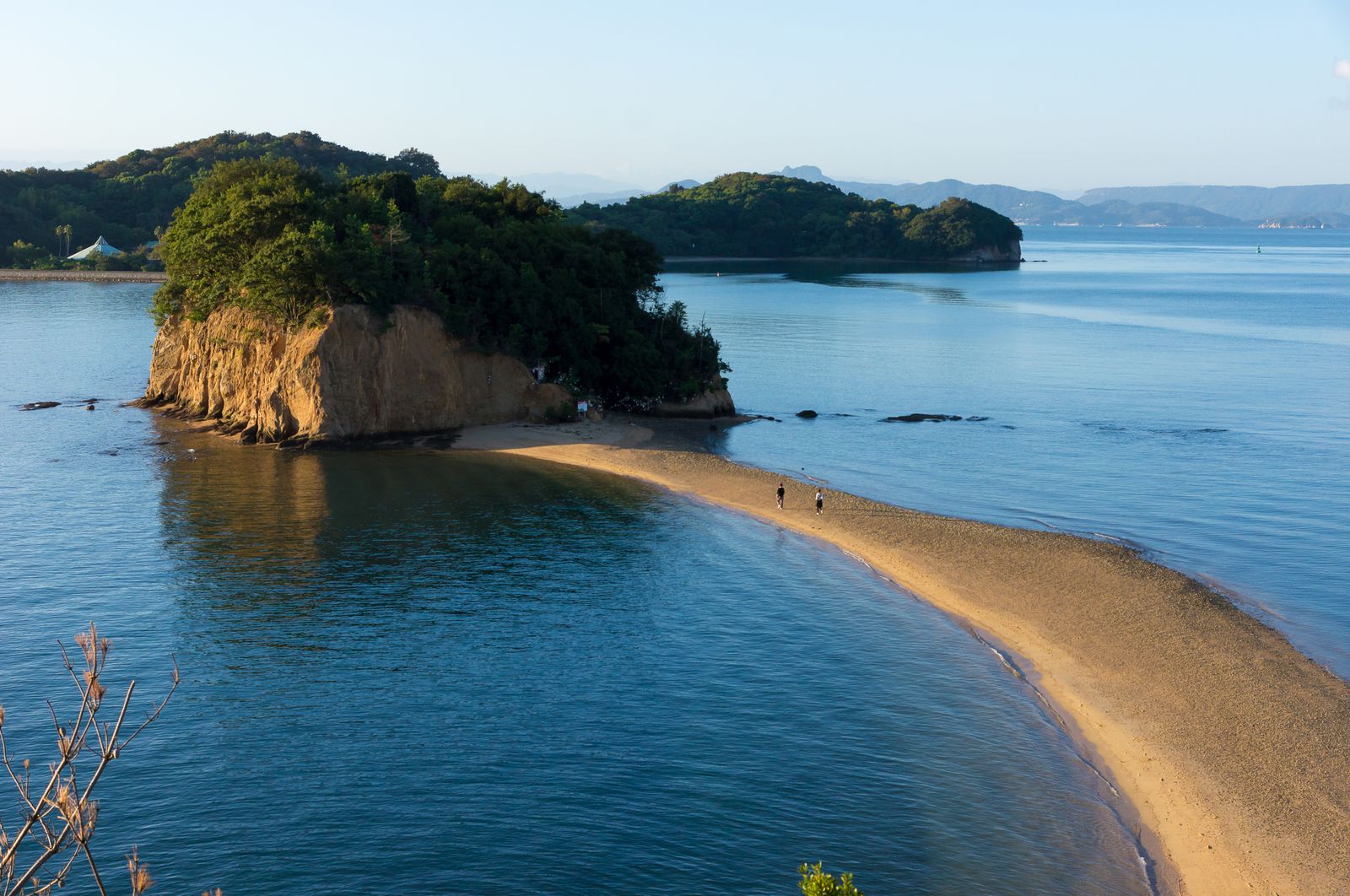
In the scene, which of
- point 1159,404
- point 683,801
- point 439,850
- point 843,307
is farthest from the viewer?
point 843,307

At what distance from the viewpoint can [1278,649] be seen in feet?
115

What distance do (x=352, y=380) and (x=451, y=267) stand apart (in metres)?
10.1

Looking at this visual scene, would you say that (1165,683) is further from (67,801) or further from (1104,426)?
(1104,426)

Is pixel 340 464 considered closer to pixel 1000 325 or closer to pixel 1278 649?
pixel 1278 649

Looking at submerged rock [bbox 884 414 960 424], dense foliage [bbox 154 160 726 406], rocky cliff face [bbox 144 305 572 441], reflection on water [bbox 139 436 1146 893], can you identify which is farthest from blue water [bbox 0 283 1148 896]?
submerged rock [bbox 884 414 960 424]

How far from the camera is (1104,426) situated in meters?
74.9

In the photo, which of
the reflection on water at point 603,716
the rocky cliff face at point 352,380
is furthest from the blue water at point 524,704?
the rocky cliff face at point 352,380

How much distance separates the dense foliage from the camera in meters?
66.1

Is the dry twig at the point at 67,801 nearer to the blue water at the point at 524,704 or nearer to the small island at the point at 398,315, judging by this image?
the blue water at the point at 524,704

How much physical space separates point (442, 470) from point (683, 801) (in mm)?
37283

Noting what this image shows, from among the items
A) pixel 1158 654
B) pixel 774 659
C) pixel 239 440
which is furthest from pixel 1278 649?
pixel 239 440

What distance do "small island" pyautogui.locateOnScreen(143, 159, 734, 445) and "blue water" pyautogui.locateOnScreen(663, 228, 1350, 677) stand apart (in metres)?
11.4

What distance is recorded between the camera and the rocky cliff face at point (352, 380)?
6500cm

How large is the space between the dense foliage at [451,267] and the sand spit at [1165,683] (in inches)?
916
